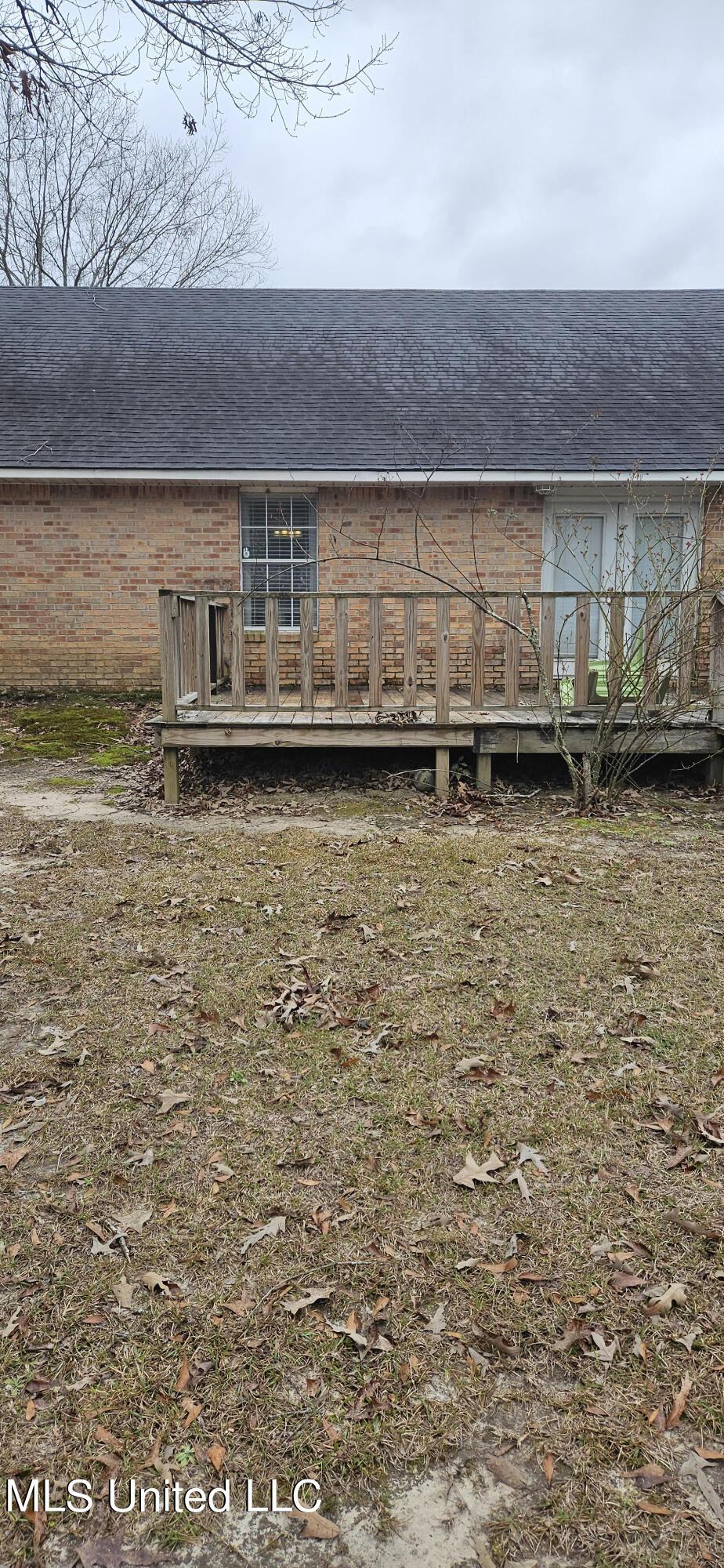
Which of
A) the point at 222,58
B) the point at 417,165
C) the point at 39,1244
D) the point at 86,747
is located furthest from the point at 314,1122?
the point at 417,165

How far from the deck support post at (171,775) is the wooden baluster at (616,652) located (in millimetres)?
3380

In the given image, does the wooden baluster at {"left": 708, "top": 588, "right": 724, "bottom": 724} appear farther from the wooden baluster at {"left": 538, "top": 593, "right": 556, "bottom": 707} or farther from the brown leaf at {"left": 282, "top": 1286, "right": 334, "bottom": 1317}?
the brown leaf at {"left": 282, "top": 1286, "right": 334, "bottom": 1317}

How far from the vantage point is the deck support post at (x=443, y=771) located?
755 cm

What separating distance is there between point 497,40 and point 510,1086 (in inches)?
353

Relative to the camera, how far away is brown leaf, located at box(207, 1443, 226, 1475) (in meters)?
1.92

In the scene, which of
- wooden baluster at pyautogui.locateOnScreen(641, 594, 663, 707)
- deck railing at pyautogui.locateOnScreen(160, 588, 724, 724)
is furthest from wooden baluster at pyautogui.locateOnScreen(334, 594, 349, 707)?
wooden baluster at pyautogui.locateOnScreen(641, 594, 663, 707)

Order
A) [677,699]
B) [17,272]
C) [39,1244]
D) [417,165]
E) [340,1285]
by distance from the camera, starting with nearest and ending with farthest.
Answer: [340,1285] → [39,1244] → [677,699] → [417,165] → [17,272]

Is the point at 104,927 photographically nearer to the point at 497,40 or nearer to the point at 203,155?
the point at 497,40

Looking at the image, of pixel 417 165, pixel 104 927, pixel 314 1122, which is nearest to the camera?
pixel 314 1122

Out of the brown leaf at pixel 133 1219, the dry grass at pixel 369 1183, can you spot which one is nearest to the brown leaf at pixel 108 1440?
the dry grass at pixel 369 1183

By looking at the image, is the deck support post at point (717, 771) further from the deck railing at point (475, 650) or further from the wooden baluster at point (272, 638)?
the wooden baluster at point (272, 638)

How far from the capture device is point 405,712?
7566 mm

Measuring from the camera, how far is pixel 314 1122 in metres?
3.16

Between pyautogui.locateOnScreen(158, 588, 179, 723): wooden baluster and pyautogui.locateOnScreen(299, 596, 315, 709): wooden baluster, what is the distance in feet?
3.22
